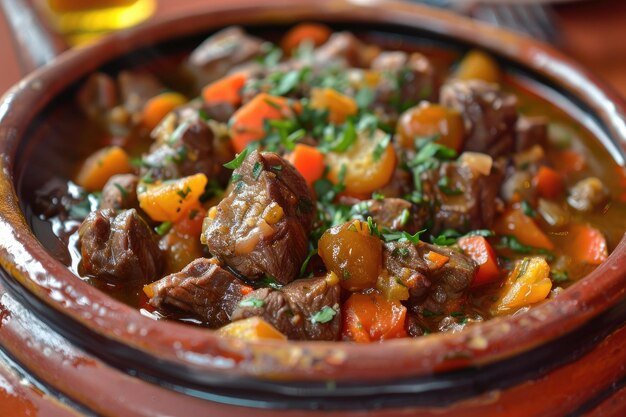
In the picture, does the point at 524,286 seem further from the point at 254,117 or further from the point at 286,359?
the point at 254,117

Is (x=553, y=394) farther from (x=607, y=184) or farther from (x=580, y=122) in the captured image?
(x=580, y=122)

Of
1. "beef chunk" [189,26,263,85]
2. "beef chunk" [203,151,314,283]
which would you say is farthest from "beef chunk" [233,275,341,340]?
"beef chunk" [189,26,263,85]

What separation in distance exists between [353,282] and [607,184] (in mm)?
1333

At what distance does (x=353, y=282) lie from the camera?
2.51m

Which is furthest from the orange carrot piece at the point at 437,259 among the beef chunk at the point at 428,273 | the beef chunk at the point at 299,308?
the beef chunk at the point at 299,308

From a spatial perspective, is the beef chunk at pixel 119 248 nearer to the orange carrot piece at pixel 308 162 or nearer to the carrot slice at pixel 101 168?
the carrot slice at pixel 101 168

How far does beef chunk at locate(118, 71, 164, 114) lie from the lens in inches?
144

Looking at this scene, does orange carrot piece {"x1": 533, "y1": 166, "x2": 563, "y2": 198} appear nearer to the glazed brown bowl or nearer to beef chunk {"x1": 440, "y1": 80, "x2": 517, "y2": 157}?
beef chunk {"x1": 440, "y1": 80, "x2": 517, "y2": 157}

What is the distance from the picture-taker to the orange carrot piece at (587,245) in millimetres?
2850

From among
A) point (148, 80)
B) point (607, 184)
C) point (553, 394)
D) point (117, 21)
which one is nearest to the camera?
point (553, 394)

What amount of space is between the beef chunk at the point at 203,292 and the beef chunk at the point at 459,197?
2.82 feet

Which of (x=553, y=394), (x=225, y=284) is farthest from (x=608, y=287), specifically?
(x=225, y=284)

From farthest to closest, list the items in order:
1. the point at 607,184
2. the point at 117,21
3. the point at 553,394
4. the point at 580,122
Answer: the point at 117,21
the point at 580,122
the point at 607,184
the point at 553,394

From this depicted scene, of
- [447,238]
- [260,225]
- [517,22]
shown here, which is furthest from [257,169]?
[517,22]
